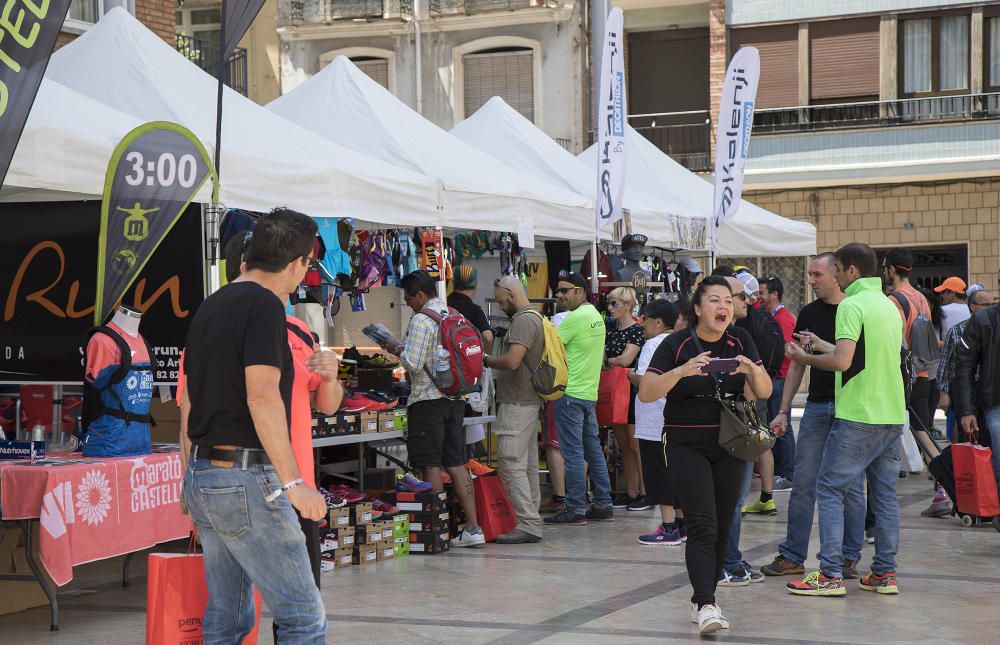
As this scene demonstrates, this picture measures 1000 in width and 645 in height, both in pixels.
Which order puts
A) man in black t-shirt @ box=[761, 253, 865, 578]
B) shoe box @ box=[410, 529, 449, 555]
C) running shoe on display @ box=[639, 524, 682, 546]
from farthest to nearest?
1. running shoe on display @ box=[639, 524, 682, 546]
2. shoe box @ box=[410, 529, 449, 555]
3. man in black t-shirt @ box=[761, 253, 865, 578]

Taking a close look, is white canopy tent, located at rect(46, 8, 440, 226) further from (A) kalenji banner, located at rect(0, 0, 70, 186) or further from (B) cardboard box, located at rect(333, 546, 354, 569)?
(B) cardboard box, located at rect(333, 546, 354, 569)

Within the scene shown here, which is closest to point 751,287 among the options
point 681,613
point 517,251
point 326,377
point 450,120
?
point 517,251

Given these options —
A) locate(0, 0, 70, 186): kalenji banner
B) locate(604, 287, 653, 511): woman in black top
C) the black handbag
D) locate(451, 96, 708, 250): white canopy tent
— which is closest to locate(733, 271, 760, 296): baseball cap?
locate(604, 287, 653, 511): woman in black top

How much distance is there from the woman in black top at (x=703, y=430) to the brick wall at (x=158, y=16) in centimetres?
1088

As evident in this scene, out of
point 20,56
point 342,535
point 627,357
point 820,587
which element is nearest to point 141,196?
point 20,56

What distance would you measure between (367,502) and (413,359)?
1057mm

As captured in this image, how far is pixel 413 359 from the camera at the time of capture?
9.37 metres

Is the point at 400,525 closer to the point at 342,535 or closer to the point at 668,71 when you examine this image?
the point at 342,535

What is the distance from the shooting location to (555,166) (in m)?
13.7

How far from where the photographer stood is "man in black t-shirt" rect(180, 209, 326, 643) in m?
4.33

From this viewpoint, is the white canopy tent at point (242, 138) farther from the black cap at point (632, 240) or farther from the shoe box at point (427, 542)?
the black cap at point (632, 240)

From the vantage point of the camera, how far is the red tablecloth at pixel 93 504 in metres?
6.81

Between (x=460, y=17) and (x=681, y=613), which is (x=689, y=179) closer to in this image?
(x=681, y=613)

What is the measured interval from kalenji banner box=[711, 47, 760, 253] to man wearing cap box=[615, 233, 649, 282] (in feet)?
4.28
